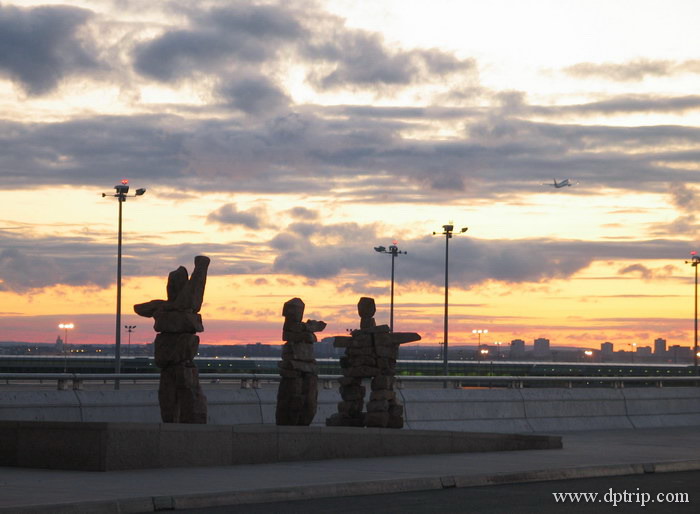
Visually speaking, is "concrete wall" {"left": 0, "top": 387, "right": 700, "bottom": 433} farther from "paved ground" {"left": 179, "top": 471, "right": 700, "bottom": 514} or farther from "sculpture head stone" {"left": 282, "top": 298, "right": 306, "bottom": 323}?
"paved ground" {"left": 179, "top": 471, "right": 700, "bottom": 514}

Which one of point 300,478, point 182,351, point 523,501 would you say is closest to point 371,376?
point 182,351

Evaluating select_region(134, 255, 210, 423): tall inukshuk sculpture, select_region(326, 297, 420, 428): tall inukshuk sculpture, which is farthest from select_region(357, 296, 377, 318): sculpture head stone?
select_region(134, 255, 210, 423): tall inukshuk sculpture

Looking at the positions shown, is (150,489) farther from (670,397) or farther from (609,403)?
(670,397)

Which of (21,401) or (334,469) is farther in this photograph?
(21,401)

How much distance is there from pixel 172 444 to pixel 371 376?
7011mm

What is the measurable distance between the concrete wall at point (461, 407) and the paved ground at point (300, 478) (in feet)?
18.1

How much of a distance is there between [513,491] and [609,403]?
61.9 feet

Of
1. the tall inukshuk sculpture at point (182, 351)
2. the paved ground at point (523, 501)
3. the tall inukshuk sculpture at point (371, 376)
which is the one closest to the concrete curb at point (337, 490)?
→ the paved ground at point (523, 501)

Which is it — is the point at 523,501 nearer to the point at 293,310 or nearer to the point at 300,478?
the point at 300,478

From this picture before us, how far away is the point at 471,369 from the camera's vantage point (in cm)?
10594

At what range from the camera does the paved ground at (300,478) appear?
1378 cm

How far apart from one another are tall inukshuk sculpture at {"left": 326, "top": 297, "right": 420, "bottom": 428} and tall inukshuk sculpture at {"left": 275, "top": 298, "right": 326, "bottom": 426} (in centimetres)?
192

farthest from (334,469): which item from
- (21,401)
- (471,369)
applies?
(471,369)

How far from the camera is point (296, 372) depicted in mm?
22281
